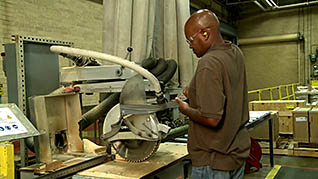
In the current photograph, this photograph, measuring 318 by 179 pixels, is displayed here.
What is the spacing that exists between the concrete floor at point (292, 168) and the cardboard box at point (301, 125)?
364 mm

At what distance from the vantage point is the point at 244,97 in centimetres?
191

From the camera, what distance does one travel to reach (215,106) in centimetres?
170

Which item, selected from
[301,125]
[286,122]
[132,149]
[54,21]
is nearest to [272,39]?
[286,122]

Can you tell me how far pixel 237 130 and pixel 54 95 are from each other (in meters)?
1.25

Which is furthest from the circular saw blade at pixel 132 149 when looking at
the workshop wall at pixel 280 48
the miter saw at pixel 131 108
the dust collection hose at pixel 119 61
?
the workshop wall at pixel 280 48

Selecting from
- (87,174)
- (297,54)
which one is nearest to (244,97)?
(87,174)

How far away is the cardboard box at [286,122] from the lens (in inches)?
250

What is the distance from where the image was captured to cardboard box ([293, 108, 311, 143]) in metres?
5.71

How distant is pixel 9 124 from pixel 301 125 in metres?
5.16

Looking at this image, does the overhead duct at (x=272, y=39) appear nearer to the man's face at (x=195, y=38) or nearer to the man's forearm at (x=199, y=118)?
the man's face at (x=195, y=38)

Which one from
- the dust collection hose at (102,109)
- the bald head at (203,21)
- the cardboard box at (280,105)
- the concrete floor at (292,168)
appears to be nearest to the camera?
the bald head at (203,21)

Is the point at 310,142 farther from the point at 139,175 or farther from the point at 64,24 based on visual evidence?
the point at 64,24

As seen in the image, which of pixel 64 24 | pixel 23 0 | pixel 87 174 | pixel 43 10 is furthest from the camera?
pixel 64 24

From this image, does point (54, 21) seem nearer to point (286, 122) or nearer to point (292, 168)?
point (286, 122)
